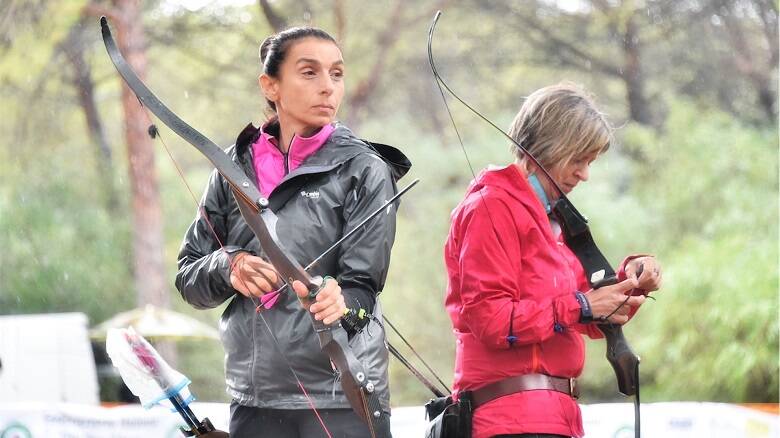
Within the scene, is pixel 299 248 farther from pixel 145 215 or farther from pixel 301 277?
pixel 145 215

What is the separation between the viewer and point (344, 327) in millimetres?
2242

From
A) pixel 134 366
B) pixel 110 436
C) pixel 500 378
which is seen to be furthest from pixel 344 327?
pixel 110 436

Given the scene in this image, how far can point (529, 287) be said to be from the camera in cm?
244

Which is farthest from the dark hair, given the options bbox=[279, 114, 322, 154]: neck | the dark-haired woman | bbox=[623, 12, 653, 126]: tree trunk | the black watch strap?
bbox=[623, 12, 653, 126]: tree trunk

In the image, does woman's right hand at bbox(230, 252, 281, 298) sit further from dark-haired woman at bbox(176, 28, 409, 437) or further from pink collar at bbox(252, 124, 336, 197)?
pink collar at bbox(252, 124, 336, 197)

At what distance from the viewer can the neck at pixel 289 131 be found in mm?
2520

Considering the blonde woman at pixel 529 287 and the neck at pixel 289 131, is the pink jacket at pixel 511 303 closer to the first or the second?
the blonde woman at pixel 529 287

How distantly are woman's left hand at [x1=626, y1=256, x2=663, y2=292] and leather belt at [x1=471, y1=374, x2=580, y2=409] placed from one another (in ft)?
0.88

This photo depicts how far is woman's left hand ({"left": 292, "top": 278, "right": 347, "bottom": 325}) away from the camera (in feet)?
7.01

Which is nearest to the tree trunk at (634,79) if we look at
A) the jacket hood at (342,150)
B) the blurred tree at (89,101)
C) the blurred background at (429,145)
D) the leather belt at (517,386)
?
the blurred background at (429,145)

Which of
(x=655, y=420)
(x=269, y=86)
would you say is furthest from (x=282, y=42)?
(x=655, y=420)

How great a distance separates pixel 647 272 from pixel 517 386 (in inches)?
14.5

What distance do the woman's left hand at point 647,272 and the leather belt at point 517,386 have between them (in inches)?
10.6

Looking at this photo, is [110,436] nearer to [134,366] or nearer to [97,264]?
[134,366]
